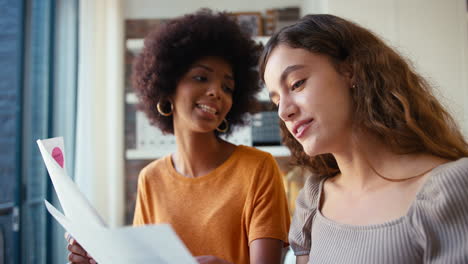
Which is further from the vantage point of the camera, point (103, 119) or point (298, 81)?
point (103, 119)

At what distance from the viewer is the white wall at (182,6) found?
9.15 feet

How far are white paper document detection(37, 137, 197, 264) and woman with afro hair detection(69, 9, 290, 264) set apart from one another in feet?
1.03

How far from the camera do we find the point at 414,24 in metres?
2.30

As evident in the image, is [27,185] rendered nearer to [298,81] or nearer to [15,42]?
[15,42]

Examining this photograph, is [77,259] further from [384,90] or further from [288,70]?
[384,90]

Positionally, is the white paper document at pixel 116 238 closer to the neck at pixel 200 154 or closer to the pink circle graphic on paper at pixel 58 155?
the pink circle graphic on paper at pixel 58 155

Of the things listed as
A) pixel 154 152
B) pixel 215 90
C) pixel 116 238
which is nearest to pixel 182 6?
pixel 154 152

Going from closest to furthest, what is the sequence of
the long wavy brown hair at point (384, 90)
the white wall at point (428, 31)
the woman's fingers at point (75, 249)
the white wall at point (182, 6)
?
the long wavy brown hair at point (384, 90)
the woman's fingers at point (75, 249)
the white wall at point (428, 31)
the white wall at point (182, 6)

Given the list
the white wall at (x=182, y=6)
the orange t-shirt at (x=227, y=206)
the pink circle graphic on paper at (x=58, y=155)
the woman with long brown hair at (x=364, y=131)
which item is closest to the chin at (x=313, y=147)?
the woman with long brown hair at (x=364, y=131)

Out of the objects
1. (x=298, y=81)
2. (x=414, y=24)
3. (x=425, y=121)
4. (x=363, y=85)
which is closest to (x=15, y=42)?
(x=298, y=81)

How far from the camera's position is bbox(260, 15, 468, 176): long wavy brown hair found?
0.77m

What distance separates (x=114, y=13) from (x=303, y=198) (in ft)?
7.13

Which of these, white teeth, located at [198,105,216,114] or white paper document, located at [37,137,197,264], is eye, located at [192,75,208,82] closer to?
white teeth, located at [198,105,216,114]

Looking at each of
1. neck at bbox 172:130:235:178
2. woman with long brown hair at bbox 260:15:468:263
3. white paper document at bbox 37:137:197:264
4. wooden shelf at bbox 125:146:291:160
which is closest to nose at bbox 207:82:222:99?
neck at bbox 172:130:235:178
